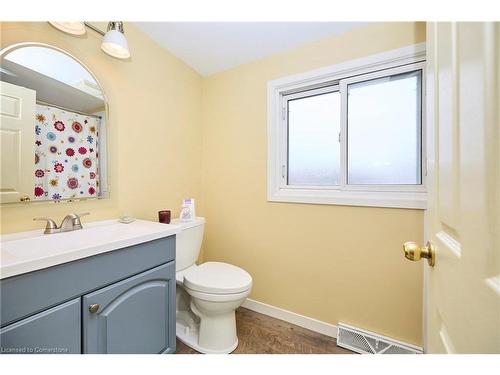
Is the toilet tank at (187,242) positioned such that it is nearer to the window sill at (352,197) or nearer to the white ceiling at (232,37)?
the window sill at (352,197)

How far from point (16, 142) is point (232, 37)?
141 centimetres

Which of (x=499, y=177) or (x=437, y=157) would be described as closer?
(x=499, y=177)

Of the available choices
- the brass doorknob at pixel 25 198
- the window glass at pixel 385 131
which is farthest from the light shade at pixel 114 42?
the window glass at pixel 385 131

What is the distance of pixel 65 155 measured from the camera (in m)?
→ 1.18

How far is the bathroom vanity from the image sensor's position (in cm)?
69

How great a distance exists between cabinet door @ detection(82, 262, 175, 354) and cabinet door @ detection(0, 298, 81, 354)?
35 mm

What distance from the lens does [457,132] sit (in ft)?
1.38

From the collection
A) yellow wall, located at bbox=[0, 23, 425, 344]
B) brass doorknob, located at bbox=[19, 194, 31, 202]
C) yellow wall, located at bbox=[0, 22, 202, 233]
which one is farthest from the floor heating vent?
brass doorknob, located at bbox=[19, 194, 31, 202]

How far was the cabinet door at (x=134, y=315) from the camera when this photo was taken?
0.87 meters

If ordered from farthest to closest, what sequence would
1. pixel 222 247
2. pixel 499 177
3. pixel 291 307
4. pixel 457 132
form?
1. pixel 222 247
2. pixel 291 307
3. pixel 457 132
4. pixel 499 177

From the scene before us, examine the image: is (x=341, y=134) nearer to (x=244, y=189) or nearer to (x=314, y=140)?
(x=314, y=140)
